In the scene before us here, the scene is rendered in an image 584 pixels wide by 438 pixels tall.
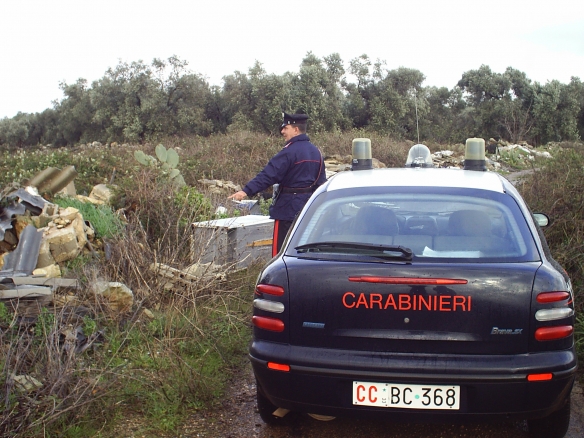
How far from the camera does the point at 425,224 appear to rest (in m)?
3.73

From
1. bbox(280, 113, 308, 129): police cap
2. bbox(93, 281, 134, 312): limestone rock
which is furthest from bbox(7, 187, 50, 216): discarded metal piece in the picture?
bbox(280, 113, 308, 129): police cap

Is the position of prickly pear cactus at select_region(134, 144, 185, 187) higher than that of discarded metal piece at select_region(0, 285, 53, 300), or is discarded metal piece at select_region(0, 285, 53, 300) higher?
prickly pear cactus at select_region(134, 144, 185, 187)

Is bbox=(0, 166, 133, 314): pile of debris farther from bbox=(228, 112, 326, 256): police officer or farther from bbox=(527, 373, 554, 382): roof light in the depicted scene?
bbox=(527, 373, 554, 382): roof light

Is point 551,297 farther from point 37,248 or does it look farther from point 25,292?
point 37,248

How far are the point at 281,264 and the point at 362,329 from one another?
0.57 meters

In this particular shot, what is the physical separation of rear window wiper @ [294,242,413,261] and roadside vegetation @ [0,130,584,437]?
138cm

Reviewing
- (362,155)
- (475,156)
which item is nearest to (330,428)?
(362,155)

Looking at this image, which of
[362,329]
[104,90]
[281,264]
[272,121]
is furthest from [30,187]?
[104,90]

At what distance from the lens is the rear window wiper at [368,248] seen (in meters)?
3.16

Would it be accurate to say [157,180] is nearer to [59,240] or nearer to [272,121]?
[59,240]

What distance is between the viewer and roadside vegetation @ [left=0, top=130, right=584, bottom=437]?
3.52 metres

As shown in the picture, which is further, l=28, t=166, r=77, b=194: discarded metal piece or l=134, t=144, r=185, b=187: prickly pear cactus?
l=134, t=144, r=185, b=187: prickly pear cactus

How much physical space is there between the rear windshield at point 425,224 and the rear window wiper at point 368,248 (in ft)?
0.05

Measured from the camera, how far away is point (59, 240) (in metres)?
6.19
